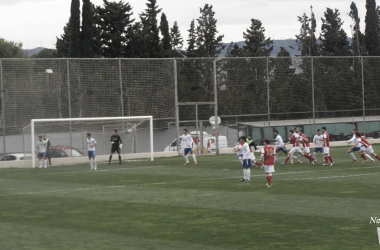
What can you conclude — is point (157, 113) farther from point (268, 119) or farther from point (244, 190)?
point (244, 190)

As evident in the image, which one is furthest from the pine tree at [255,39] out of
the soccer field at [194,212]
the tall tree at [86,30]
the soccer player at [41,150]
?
the soccer field at [194,212]

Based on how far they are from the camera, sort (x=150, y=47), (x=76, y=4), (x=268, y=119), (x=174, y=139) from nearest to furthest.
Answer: (x=174, y=139), (x=268, y=119), (x=76, y=4), (x=150, y=47)

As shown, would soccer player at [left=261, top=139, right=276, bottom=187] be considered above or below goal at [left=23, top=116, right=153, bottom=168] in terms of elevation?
below

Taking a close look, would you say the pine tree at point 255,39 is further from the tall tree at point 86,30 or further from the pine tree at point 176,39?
the tall tree at point 86,30

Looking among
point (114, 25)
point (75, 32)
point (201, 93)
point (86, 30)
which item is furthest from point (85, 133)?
point (114, 25)

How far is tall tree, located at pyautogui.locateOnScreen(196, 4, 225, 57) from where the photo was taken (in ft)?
252

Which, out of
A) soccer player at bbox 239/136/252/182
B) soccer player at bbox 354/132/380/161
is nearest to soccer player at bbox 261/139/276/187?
soccer player at bbox 239/136/252/182

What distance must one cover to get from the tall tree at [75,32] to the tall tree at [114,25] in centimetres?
1007

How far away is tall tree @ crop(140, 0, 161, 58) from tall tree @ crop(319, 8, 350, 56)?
1158 inches

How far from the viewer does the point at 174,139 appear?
124 feet

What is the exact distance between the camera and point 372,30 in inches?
2950

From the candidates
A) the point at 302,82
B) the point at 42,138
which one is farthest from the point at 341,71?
the point at 42,138

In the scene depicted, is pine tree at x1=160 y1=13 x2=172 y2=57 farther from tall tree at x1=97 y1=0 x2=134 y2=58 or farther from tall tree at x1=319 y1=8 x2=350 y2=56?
tall tree at x1=319 y1=8 x2=350 y2=56

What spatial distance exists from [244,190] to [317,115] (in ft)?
89.8
